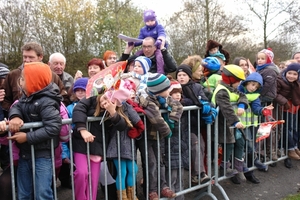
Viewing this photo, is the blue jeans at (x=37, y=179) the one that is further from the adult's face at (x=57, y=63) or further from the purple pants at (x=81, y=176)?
the adult's face at (x=57, y=63)

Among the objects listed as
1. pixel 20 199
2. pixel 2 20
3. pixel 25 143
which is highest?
pixel 2 20

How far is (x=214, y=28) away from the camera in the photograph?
21469 mm

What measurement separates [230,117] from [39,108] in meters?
2.78

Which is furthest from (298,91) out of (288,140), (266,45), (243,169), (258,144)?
(266,45)

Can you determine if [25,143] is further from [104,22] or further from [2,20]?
[104,22]

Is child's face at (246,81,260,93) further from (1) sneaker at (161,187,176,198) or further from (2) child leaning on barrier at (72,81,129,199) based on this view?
Result: (2) child leaning on barrier at (72,81,129,199)

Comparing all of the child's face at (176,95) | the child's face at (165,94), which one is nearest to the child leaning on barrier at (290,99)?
the child's face at (176,95)

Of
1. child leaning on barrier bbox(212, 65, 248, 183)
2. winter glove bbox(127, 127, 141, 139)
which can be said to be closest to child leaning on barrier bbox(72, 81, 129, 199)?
winter glove bbox(127, 127, 141, 139)

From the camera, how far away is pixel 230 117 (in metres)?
4.41

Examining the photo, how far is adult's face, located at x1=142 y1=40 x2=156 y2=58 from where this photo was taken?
4.63m

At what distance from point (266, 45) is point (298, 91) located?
49.8 feet

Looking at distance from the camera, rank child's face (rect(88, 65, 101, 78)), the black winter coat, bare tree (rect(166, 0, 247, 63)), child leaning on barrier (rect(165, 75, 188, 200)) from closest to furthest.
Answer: the black winter coat
child leaning on barrier (rect(165, 75, 188, 200))
child's face (rect(88, 65, 101, 78))
bare tree (rect(166, 0, 247, 63))

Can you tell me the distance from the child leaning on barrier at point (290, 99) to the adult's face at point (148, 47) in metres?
2.62

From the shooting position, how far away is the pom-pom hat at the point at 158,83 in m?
3.58
